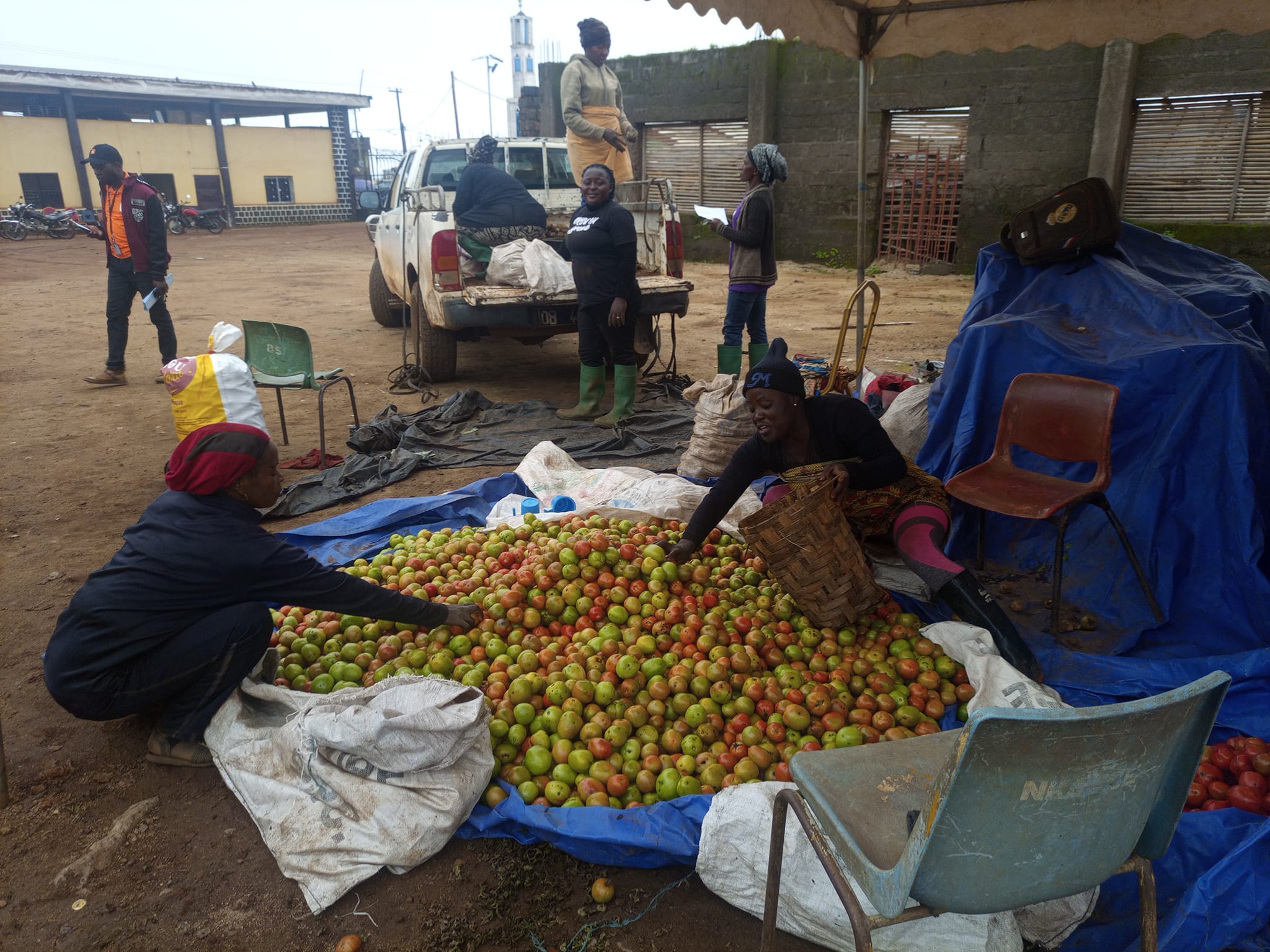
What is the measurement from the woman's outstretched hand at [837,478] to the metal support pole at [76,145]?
31.6m

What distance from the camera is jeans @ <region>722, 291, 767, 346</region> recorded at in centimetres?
738

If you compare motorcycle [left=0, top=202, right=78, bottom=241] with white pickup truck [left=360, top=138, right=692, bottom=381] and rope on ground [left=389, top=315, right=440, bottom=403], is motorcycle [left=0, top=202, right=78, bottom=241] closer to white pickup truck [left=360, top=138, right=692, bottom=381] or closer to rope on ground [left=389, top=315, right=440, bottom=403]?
white pickup truck [left=360, top=138, right=692, bottom=381]

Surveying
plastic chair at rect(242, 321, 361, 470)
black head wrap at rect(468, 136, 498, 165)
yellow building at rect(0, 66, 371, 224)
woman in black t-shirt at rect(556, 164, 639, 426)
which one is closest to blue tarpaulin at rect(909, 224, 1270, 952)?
woman in black t-shirt at rect(556, 164, 639, 426)

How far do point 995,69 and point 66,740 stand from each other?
1620 cm

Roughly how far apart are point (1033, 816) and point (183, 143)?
35103 millimetres

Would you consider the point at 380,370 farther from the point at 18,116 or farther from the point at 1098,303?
the point at 18,116

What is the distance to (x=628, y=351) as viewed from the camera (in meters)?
7.30

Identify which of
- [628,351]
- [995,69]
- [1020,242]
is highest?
[995,69]

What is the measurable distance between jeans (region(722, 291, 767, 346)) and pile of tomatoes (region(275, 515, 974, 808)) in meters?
3.46

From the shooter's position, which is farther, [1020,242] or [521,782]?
[1020,242]

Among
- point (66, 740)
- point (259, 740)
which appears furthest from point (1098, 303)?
point (66, 740)

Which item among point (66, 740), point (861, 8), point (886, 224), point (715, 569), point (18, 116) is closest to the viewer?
point (66, 740)

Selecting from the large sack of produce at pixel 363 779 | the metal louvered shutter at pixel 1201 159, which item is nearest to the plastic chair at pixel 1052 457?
the large sack of produce at pixel 363 779

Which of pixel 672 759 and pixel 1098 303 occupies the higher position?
pixel 1098 303
